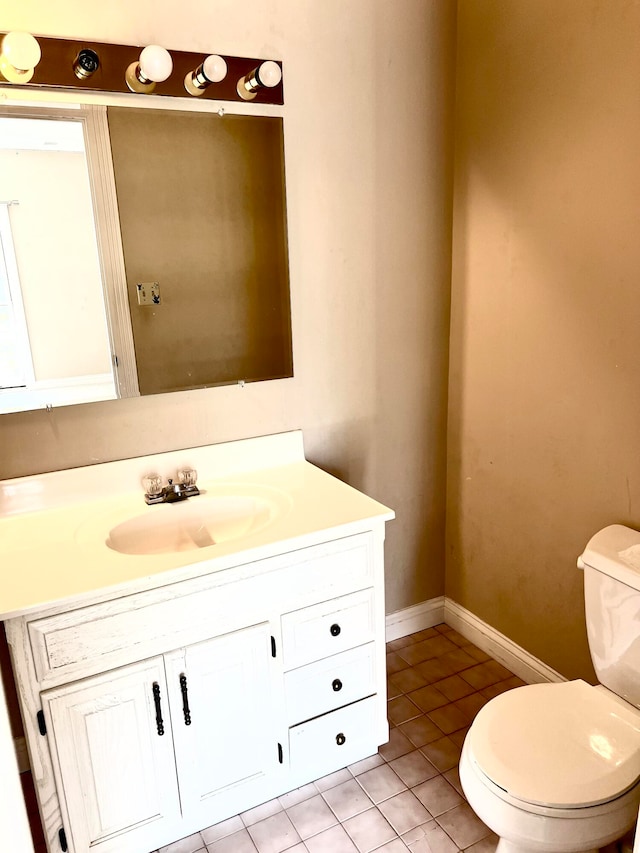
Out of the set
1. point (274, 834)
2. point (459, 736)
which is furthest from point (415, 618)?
point (274, 834)

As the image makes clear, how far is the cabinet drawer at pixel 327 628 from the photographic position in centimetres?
158

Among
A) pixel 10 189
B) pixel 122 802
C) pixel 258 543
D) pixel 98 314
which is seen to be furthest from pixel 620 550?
pixel 10 189

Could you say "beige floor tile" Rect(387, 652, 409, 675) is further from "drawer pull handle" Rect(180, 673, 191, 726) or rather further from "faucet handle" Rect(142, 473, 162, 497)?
"faucet handle" Rect(142, 473, 162, 497)

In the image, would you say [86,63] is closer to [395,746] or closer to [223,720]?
[223,720]

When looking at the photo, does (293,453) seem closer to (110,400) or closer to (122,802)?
(110,400)

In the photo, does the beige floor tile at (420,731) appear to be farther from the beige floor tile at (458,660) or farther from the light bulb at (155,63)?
the light bulb at (155,63)

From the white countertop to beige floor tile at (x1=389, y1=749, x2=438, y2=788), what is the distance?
77 cm

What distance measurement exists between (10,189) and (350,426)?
119cm

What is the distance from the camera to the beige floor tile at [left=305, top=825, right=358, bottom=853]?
1561 mm

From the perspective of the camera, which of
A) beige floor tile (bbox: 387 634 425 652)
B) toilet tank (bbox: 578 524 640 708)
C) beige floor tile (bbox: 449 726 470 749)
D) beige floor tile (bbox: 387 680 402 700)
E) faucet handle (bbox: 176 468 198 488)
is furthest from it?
beige floor tile (bbox: 387 634 425 652)

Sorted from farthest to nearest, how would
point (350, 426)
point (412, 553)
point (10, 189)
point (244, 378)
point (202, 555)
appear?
point (412, 553) → point (350, 426) → point (244, 378) → point (10, 189) → point (202, 555)

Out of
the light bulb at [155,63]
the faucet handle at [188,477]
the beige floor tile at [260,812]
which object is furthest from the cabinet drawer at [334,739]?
the light bulb at [155,63]

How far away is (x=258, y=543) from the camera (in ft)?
4.72

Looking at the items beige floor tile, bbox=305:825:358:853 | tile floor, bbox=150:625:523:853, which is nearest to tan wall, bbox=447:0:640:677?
tile floor, bbox=150:625:523:853
